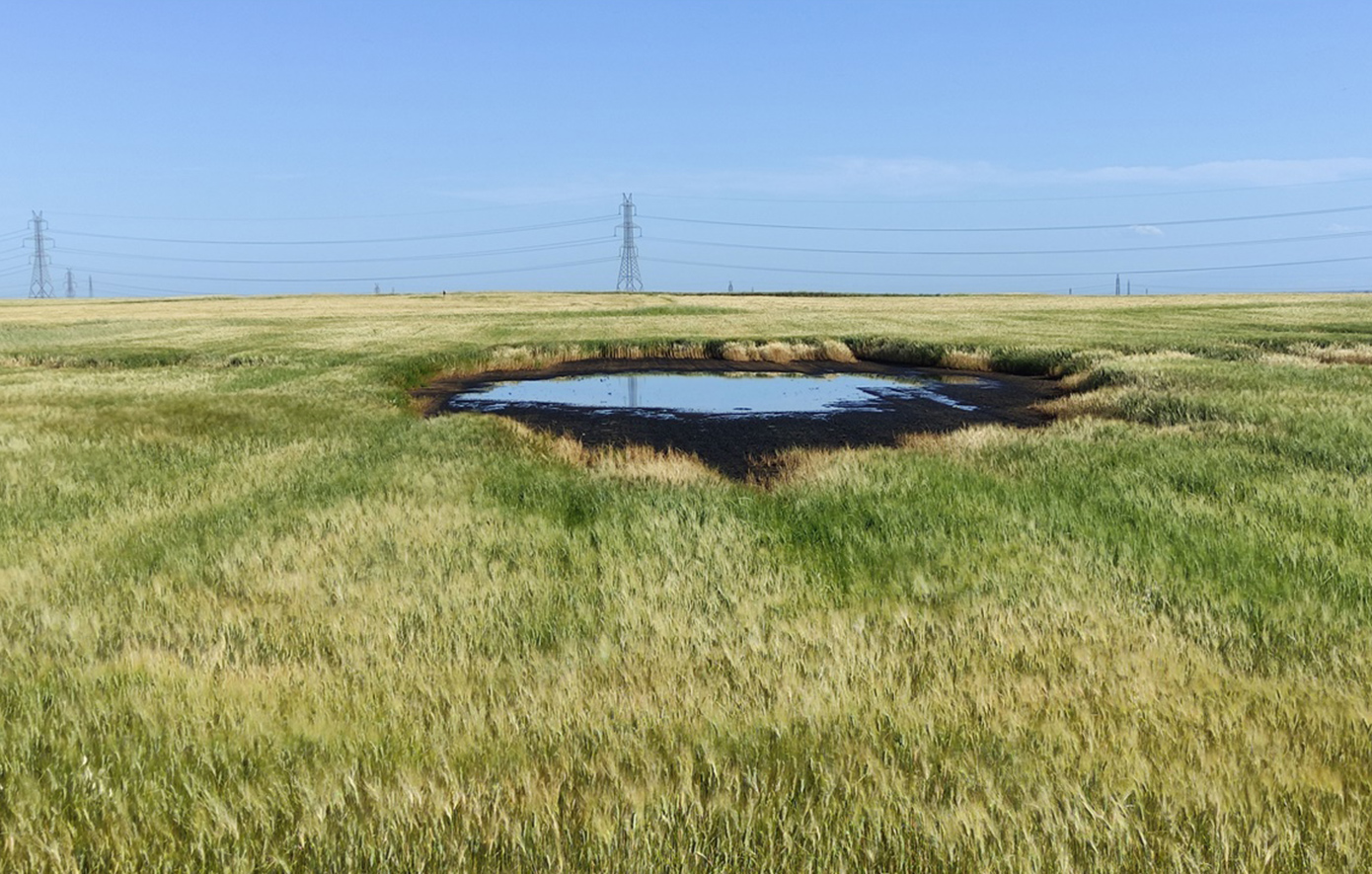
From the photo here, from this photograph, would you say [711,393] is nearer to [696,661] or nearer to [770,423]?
[770,423]

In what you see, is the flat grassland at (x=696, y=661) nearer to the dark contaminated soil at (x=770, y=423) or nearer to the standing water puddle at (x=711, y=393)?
the dark contaminated soil at (x=770, y=423)

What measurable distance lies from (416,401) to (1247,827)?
18836 mm

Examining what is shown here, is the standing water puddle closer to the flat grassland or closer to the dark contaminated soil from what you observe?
the dark contaminated soil

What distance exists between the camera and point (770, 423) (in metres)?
16.1

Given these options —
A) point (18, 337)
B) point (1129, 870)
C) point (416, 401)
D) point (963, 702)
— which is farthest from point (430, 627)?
point (18, 337)

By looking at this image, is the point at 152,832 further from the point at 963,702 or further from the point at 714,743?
the point at 963,702

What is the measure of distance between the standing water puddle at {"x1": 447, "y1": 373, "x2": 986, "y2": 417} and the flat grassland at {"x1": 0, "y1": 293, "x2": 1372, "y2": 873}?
25.3 feet

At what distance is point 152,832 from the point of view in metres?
2.95

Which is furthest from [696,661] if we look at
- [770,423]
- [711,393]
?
[711,393]

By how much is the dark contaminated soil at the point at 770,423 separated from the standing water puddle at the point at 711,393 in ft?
1.45

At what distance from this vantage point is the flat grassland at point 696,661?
9.48ft

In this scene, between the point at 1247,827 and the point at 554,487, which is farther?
the point at 554,487

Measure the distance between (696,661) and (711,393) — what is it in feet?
56.6

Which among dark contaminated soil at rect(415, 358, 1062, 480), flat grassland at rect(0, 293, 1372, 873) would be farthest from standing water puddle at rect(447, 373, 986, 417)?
flat grassland at rect(0, 293, 1372, 873)
